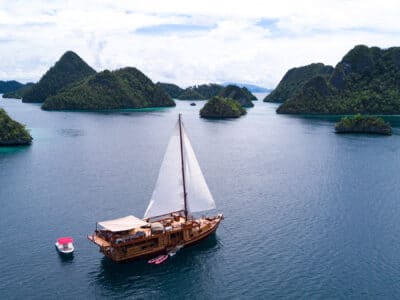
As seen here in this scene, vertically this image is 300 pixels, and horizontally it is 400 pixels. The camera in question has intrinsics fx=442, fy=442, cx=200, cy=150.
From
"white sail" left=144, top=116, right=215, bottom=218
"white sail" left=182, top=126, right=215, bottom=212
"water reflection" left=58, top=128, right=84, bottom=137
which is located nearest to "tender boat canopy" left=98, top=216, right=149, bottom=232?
"white sail" left=144, top=116, right=215, bottom=218

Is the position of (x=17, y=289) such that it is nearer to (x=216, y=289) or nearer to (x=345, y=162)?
(x=216, y=289)

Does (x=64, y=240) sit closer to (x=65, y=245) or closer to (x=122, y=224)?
(x=65, y=245)

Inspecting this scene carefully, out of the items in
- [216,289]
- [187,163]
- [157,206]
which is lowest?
[216,289]

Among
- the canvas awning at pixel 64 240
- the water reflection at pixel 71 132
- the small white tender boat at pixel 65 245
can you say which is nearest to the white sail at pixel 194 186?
the canvas awning at pixel 64 240

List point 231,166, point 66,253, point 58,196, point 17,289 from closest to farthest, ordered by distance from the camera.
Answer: point 17,289
point 66,253
point 58,196
point 231,166

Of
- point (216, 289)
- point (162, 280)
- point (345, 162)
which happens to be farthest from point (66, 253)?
point (345, 162)
